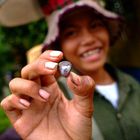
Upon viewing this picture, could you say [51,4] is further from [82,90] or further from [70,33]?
[82,90]

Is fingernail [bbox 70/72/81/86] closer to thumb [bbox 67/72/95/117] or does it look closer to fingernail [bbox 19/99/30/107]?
thumb [bbox 67/72/95/117]

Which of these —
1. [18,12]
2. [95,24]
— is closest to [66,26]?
[95,24]

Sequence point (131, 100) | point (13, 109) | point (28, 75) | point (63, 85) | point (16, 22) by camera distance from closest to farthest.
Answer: point (28, 75), point (13, 109), point (63, 85), point (131, 100), point (16, 22)

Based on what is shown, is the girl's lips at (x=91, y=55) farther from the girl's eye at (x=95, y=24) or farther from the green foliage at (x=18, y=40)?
the green foliage at (x=18, y=40)

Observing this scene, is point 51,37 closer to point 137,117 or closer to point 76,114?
point 137,117

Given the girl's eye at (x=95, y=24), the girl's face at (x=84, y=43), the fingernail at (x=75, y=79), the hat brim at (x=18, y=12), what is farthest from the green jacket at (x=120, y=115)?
the fingernail at (x=75, y=79)

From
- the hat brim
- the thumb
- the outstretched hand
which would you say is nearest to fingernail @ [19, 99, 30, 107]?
the outstretched hand

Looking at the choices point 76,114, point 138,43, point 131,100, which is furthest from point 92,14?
point 76,114
